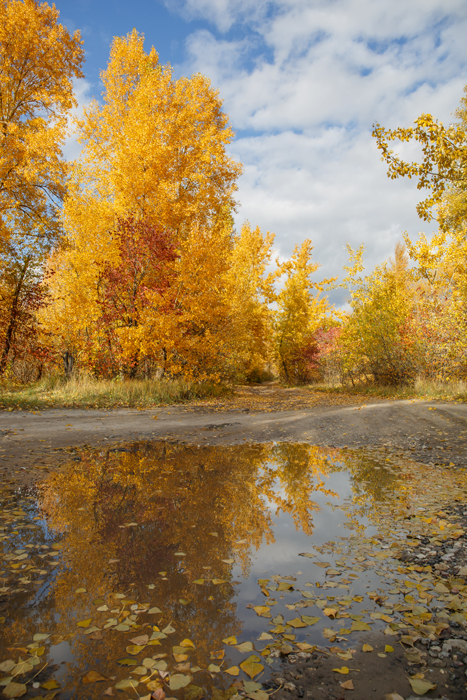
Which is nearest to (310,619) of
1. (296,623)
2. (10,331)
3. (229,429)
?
(296,623)

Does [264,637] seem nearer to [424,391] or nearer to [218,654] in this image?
[218,654]

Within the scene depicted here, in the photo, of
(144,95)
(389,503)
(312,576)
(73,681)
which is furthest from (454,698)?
(144,95)

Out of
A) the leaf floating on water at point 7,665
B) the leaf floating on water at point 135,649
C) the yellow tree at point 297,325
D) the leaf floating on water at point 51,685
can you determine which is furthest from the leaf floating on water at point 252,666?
the yellow tree at point 297,325

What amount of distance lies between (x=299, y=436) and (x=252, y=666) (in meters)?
5.63

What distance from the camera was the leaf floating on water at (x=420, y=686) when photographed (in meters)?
1.58

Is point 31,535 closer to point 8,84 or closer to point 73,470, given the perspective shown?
point 73,470

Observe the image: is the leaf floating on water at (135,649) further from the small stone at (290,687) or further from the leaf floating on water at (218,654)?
the small stone at (290,687)

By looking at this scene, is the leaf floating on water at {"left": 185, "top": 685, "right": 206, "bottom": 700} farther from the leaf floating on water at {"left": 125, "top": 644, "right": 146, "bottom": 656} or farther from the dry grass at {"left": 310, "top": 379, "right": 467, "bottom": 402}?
the dry grass at {"left": 310, "top": 379, "right": 467, "bottom": 402}

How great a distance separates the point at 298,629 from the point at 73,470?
3.54 m

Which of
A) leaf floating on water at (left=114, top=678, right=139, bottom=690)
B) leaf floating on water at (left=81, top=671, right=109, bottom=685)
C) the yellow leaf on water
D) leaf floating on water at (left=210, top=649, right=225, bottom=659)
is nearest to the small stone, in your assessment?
leaf floating on water at (left=210, top=649, right=225, bottom=659)

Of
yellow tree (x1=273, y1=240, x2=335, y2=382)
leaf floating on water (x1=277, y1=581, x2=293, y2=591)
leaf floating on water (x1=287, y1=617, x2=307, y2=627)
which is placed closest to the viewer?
leaf floating on water (x1=287, y1=617, x2=307, y2=627)

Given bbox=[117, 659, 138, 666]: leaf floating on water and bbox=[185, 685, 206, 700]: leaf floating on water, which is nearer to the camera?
bbox=[185, 685, 206, 700]: leaf floating on water

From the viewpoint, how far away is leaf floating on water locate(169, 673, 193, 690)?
1.58m

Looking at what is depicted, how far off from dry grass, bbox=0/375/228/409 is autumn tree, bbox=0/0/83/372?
2230mm
